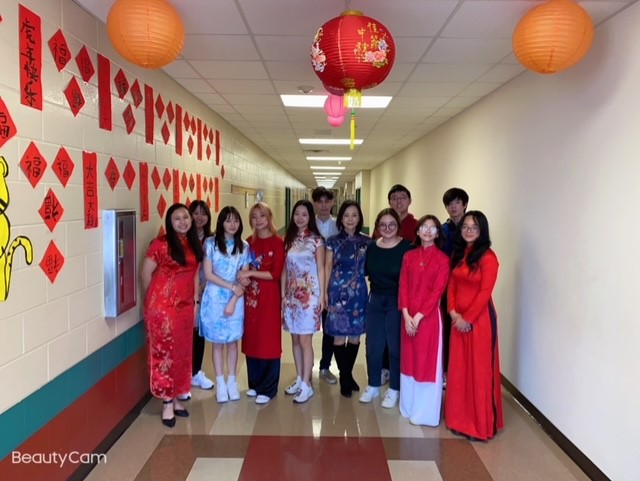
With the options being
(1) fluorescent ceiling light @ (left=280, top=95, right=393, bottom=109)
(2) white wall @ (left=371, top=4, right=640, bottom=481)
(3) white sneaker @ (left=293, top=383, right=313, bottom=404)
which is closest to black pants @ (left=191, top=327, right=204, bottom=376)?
(3) white sneaker @ (left=293, top=383, right=313, bottom=404)

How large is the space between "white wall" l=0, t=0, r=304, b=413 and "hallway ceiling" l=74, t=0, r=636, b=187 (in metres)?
0.42

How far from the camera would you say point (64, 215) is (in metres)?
2.20

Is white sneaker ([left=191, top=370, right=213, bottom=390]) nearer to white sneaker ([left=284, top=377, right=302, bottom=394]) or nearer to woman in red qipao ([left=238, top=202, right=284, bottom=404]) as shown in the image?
woman in red qipao ([left=238, top=202, right=284, bottom=404])

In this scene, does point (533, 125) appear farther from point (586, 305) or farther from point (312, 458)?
point (312, 458)

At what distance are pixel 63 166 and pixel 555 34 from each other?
7.63 ft

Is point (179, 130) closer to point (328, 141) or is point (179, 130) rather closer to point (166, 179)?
point (166, 179)

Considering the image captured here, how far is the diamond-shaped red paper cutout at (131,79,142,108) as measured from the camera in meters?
2.98

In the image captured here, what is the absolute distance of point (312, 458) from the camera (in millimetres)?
2598

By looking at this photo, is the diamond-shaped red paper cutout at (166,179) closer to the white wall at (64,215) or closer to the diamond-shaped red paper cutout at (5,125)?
the white wall at (64,215)

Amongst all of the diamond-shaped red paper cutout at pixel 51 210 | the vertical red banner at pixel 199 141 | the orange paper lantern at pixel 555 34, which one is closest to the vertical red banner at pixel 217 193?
the vertical red banner at pixel 199 141

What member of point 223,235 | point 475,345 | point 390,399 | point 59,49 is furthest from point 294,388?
point 59,49

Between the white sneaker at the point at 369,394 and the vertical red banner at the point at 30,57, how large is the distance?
2632 mm

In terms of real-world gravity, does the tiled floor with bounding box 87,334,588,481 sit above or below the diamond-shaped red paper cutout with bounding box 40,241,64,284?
below

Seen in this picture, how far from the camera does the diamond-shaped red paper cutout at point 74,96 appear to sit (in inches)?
87.7
